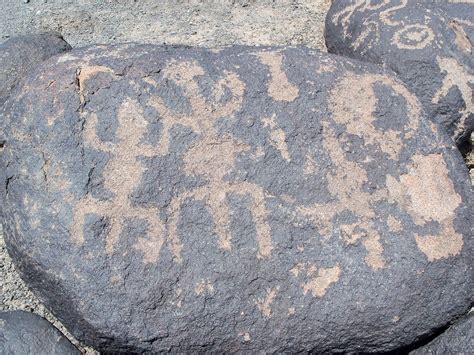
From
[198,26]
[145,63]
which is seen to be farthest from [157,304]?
[198,26]

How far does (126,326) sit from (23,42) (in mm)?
1089

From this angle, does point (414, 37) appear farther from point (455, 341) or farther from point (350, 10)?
point (455, 341)

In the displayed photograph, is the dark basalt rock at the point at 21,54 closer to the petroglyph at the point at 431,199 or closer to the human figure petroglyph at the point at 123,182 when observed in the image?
the human figure petroglyph at the point at 123,182

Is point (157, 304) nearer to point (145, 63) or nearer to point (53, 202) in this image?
point (53, 202)

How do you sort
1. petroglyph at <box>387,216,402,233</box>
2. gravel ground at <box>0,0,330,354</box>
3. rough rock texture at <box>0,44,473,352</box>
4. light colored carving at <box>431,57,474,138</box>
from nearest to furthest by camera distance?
rough rock texture at <box>0,44,473,352</box> < petroglyph at <box>387,216,402,233</box> < light colored carving at <box>431,57,474,138</box> < gravel ground at <box>0,0,330,354</box>

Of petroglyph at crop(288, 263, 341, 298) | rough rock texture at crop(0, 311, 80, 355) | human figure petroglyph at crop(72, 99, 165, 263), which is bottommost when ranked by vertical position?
rough rock texture at crop(0, 311, 80, 355)

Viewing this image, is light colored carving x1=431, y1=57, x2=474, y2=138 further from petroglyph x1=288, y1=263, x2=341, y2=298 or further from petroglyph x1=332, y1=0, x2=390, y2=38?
petroglyph x1=288, y1=263, x2=341, y2=298

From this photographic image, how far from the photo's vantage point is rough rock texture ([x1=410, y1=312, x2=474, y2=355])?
1.38 m

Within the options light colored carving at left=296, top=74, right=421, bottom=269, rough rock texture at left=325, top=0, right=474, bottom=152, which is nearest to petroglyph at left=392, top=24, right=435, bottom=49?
rough rock texture at left=325, top=0, right=474, bottom=152

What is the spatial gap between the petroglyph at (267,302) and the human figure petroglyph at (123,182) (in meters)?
0.25

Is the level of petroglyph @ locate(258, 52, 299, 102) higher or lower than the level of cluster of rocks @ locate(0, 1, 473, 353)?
higher

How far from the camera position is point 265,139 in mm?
1482

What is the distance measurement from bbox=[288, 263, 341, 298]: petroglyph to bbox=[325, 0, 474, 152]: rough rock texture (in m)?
0.62

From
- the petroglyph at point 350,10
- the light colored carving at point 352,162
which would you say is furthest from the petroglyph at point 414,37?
the light colored carving at point 352,162
